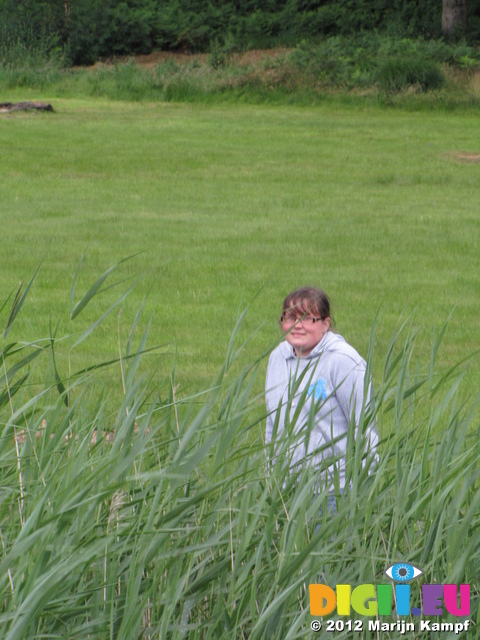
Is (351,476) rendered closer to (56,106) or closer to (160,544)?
(160,544)

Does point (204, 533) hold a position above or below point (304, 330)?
below

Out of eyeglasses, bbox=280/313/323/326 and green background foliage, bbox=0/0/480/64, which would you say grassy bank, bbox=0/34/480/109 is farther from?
eyeglasses, bbox=280/313/323/326

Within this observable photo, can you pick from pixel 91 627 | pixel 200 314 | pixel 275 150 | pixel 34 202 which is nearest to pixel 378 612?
→ pixel 91 627

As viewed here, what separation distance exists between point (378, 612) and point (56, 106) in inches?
768

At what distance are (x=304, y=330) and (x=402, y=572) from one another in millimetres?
1443

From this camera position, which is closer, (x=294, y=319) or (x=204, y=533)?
(x=204, y=533)

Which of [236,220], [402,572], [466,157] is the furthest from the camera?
[466,157]

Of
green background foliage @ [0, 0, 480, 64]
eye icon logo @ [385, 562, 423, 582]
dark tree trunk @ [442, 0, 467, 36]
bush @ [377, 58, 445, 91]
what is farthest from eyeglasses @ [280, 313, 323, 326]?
green background foliage @ [0, 0, 480, 64]

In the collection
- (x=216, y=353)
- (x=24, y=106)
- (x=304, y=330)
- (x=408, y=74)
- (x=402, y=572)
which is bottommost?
(x=216, y=353)

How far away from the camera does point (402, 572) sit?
2650 millimetres

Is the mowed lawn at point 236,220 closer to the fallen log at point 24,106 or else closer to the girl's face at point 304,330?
the fallen log at point 24,106

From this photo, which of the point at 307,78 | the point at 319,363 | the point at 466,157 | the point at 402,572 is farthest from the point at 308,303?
the point at 307,78

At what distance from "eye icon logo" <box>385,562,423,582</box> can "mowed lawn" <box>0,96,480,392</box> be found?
5.06 feet

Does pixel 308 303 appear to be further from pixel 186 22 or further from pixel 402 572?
pixel 186 22
